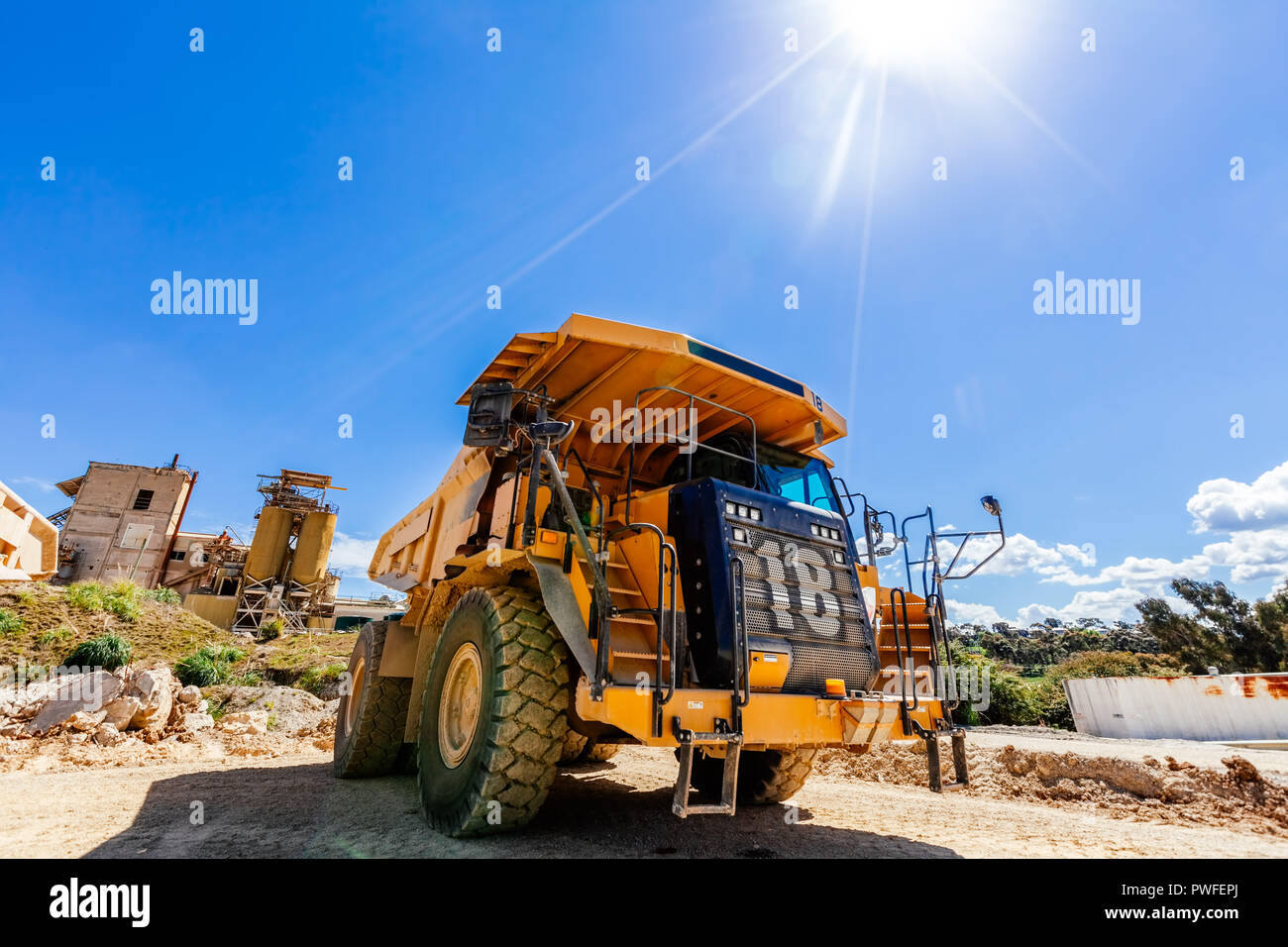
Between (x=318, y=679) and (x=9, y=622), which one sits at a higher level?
(x=9, y=622)

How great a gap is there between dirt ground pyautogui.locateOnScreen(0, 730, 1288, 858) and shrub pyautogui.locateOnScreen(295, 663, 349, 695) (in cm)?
932

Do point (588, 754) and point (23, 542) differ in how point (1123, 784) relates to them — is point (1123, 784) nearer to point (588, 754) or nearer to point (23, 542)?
point (588, 754)

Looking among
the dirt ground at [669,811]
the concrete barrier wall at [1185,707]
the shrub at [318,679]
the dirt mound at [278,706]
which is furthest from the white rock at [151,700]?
the concrete barrier wall at [1185,707]

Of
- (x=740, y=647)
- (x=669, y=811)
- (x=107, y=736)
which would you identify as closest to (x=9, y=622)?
(x=107, y=736)

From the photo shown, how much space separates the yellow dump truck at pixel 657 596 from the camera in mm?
3955

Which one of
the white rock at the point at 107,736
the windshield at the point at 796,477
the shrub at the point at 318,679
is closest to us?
the windshield at the point at 796,477

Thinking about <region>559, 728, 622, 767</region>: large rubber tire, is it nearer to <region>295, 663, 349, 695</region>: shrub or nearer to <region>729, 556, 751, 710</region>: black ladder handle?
<region>729, 556, 751, 710</region>: black ladder handle

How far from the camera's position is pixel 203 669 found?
14398 mm

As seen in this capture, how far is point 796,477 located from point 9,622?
644 inches

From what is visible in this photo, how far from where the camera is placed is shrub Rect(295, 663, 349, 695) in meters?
17.4

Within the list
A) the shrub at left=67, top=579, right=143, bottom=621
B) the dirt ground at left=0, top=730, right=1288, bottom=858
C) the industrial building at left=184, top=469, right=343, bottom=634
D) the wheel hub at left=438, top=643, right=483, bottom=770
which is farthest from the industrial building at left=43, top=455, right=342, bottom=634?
the wheel hub at left=438, top=643, right=483, bottom=770

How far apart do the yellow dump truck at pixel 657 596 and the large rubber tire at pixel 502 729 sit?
0.05 ft

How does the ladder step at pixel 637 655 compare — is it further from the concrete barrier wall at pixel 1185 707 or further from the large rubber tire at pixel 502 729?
the concrete barrier wall at pixel 1185 707

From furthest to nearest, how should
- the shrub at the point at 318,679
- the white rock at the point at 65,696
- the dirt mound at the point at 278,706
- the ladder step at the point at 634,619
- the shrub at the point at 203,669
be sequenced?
the shrub at the point at 318,679 → the shrub at the point at 203,669 → the dirt mound at the point at 278,706 → the white rock at the point at 65,696 → the ladder step at the point at 634,619
